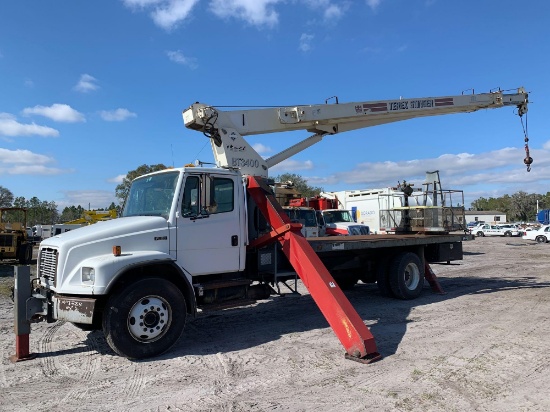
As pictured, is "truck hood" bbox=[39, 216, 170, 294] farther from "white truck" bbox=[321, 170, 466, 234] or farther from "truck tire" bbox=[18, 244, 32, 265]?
"truck tire" bbox=[18, 244, 32, 265]

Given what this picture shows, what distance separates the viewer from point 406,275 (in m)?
9.97

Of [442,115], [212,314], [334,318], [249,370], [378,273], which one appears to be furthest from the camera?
[442,115]

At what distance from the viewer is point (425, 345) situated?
612 centimetres

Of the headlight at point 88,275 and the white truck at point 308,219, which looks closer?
the headlight at point 88,275

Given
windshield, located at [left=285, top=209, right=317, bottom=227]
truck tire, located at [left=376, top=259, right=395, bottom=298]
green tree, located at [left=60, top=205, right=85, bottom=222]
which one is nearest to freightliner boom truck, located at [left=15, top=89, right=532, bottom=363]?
truck tire, located at [left=376, top=259, right=395, bottom=298]

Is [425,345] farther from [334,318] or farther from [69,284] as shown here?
[69,284]

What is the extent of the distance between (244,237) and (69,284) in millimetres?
2715

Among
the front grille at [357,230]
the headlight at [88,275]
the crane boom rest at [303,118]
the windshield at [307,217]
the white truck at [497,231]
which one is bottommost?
the white truck at [497,231]

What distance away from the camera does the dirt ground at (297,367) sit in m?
4.30

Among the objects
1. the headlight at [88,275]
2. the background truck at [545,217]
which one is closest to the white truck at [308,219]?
the headlight at [88,275]

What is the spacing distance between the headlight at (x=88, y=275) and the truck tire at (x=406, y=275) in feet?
21.4

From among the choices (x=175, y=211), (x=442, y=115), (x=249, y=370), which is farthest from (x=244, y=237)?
(x=442, y=115)

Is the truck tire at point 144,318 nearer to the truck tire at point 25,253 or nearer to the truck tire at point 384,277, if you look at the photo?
the truck tire at point 384,277

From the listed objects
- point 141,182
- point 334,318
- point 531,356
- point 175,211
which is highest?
point 141,182
